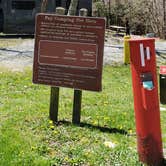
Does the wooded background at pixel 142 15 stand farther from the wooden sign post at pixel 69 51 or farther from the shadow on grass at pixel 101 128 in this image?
the wooden sign post at pixel 69 51

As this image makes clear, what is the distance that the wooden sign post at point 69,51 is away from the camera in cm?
579

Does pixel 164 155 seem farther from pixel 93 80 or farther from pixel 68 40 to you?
pixel 68 40

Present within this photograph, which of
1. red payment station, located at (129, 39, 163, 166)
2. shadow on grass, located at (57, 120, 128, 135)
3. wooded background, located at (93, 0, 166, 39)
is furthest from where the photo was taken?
wooded background, located at (93, 0, 166, 39)

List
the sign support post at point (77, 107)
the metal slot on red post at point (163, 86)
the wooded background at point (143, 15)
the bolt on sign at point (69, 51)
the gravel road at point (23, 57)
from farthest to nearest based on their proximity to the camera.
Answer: the wooded background at point (143, 15), the gravel road at point (23, 57), the metal slot on red post at point (163, 86), the sign support post at point (77, 107), the bolt on sign at point (69, 51)

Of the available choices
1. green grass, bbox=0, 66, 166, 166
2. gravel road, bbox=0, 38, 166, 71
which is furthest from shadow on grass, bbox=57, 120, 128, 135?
gravel road, bbox=0, 38, 166, 71

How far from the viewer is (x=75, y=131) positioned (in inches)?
228

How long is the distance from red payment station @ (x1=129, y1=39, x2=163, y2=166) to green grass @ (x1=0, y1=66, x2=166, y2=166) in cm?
24

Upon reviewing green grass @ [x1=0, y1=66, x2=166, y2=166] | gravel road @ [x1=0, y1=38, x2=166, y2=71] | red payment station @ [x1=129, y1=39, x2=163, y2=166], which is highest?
red payment station @ [x1=129, y1=39, x2=163, y2=166]

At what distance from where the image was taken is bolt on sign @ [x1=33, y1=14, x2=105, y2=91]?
19.0 ft

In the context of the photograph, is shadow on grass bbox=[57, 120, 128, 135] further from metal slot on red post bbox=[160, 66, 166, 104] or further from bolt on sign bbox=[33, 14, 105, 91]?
metal slot on red post bbox=[160, 66, 166, 104]

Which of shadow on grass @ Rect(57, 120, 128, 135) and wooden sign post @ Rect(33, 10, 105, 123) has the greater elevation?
wooden sign post @ Rect(33, 10, 105, 123)

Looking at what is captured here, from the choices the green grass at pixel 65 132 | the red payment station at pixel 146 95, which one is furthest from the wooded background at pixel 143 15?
the red payment station at pixel 146 95

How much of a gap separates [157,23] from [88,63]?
25.4 metres

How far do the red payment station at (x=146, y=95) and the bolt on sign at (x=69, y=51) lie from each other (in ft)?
4.42
